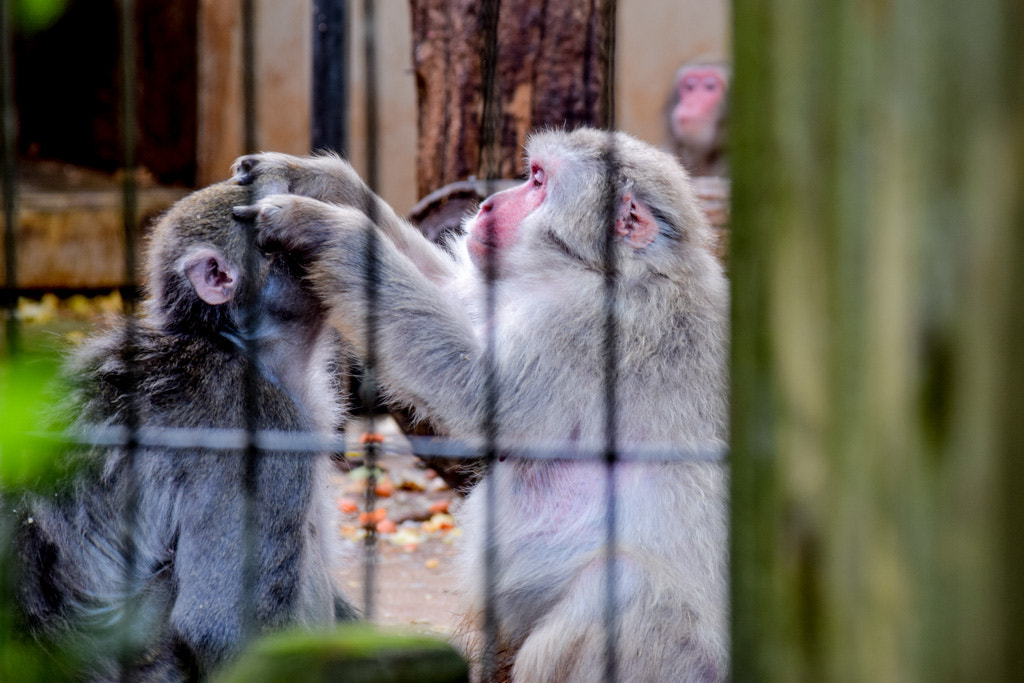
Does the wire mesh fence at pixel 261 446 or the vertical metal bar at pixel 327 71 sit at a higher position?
the vertical metal bar at pixel 327 71

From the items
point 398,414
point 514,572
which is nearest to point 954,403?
point 514,572

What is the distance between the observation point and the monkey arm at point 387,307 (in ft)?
9.00

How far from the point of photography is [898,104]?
0.88 m

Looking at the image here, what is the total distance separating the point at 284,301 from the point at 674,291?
0.99 m

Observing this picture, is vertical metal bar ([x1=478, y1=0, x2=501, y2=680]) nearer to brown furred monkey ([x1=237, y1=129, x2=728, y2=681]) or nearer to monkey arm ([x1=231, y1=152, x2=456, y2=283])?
brown furred monkey ([x1=237, y1=129, x2=728, y2=681])

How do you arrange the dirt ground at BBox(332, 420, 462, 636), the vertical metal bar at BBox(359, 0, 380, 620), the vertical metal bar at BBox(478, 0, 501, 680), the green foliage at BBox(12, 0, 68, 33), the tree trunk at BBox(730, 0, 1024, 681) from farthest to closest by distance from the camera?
1. the dirt ground at BBox(332, 420, 462, 636)
2. the vertical metal bar at BBox(478, 0, 501, 680)
3. the vertical metal bar at BBox(359, 0, 380, 620)
4. the green foliage at BBox(12, 0, 68, 33)
5. the tree trunk at BBox(730, 0, 1024, 681)

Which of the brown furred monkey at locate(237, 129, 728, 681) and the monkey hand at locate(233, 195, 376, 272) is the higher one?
the monkey hand at locate(233, 195, 376, 272)

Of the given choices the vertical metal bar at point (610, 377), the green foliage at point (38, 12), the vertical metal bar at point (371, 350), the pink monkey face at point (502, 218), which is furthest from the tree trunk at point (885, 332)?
the pink monkey face at point (502, 218)

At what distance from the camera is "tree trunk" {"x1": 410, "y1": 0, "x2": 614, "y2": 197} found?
439cm

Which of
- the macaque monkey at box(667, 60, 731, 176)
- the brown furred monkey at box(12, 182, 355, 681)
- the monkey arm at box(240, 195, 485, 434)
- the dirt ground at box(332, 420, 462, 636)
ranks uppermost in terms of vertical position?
the macaque monkey at box(667, 60, 731, 176)

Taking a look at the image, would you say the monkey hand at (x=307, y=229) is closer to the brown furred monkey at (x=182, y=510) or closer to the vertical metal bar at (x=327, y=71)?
the brown furred monkey at (x=182, y=510)

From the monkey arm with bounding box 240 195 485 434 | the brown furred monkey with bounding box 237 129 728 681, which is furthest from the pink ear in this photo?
the monkey arm with bounding box 240 195 485 434

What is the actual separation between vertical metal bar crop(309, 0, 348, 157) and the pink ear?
149 centimetres

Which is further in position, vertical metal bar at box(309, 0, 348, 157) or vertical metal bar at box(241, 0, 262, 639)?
vertical metal bar at box(309, 0, 348, 157)
